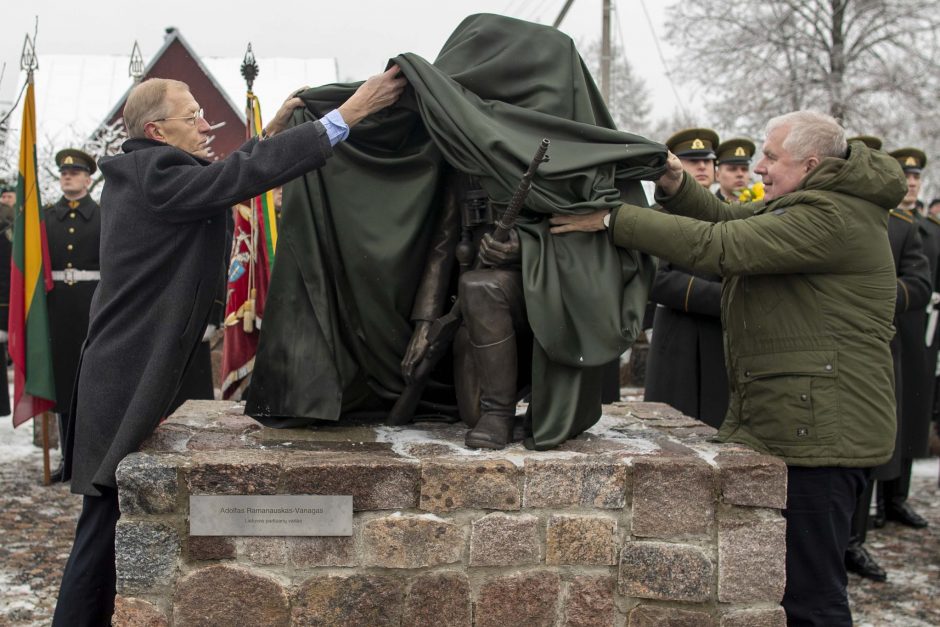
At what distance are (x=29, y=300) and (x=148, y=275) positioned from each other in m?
A: 3.02

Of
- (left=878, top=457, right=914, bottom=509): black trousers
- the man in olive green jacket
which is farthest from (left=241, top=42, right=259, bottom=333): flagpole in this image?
(left=878, top=457, right=914, bottom=509): black trousers

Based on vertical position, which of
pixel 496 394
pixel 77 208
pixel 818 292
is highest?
pixel 77 208

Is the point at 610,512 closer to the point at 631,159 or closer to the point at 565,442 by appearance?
the point at 565,442

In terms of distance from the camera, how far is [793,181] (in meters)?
3.00

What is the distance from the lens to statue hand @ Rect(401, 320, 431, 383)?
343 centimetres

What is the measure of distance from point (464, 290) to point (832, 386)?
1.14m

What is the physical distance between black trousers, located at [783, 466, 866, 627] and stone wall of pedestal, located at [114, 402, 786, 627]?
8cm

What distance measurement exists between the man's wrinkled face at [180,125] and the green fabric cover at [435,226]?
0.34 meters

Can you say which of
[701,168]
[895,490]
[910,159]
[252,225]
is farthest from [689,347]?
[252,225]

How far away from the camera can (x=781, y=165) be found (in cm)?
301

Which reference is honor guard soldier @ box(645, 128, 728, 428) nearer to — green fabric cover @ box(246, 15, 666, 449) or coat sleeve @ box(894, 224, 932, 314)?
coat sleeve @ box(894, 224, 932, 314)

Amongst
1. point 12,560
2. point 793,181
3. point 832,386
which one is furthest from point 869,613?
point 12,560

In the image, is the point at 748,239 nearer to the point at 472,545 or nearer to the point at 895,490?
the point at 472,545

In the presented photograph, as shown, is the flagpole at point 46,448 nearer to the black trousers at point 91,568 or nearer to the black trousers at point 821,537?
the black trousers at point 91,568
